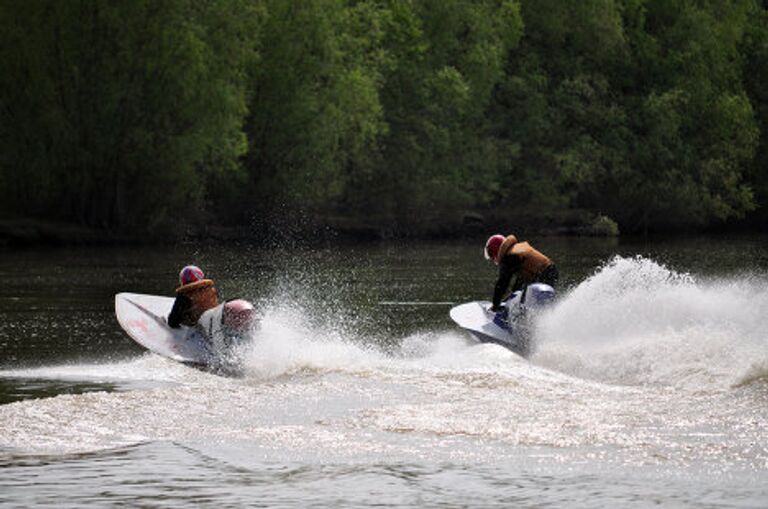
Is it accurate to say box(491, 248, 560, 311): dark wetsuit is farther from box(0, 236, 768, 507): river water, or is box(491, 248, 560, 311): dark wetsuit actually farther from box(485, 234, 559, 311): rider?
box(0, 236, 768, 507): river water

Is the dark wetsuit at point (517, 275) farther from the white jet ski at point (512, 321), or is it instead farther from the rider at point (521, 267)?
the white jet ski at point (512, 321)

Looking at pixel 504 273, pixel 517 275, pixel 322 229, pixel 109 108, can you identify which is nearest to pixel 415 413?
pixel 517 275

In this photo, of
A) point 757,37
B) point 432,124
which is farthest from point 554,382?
point 757,37

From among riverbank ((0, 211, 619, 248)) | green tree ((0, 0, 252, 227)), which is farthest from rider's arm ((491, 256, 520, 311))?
green tree ((0, 0, 252, 227))

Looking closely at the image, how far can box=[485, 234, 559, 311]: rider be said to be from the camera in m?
23.7

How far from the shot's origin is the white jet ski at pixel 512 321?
2302 cm

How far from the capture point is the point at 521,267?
2381cm

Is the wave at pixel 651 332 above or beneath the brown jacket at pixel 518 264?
beneath

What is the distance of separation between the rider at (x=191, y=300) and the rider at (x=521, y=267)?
428 cm

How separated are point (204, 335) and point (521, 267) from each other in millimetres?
4960

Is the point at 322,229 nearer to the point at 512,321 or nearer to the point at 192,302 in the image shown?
the point at 512,321

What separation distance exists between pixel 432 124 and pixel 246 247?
20.1m

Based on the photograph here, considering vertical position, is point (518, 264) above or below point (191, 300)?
above

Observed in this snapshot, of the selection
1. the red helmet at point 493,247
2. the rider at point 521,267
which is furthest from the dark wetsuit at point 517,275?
the red helmet at point 493,247
